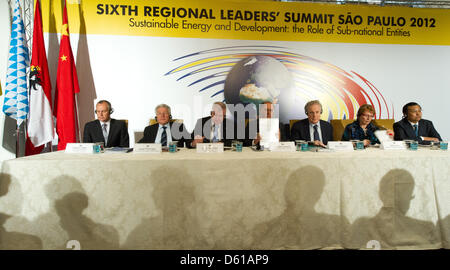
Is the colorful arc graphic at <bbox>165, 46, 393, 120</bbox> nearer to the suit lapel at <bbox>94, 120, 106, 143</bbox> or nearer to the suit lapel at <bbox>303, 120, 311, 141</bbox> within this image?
the suit lapel at <bbox>303, 120, 311, 141</bbox>

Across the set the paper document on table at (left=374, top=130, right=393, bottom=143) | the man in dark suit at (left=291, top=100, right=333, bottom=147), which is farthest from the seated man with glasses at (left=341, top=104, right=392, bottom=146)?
the paper document on table at (left=374, top=130, right=393, bottom=143)

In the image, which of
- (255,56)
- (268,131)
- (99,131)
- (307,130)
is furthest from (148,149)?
(255,56)

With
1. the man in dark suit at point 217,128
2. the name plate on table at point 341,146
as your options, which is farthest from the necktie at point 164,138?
the name plate on table at point 341,146

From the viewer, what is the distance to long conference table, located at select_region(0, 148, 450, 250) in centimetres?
152

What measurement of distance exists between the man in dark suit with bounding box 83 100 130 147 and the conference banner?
77cm

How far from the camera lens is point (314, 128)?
279cm

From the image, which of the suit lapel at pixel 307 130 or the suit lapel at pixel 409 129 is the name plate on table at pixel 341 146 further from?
the suit lapel at pixel 409 129

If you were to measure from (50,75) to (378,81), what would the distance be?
4.79 metres

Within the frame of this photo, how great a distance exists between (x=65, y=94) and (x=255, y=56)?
8.63 ft

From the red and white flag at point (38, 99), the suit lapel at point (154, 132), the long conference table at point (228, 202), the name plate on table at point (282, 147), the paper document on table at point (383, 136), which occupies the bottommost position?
the long conference table at point (228, 202)

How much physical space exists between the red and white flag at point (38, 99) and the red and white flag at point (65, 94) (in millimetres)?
105

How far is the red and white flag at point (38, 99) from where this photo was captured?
9.62ft
